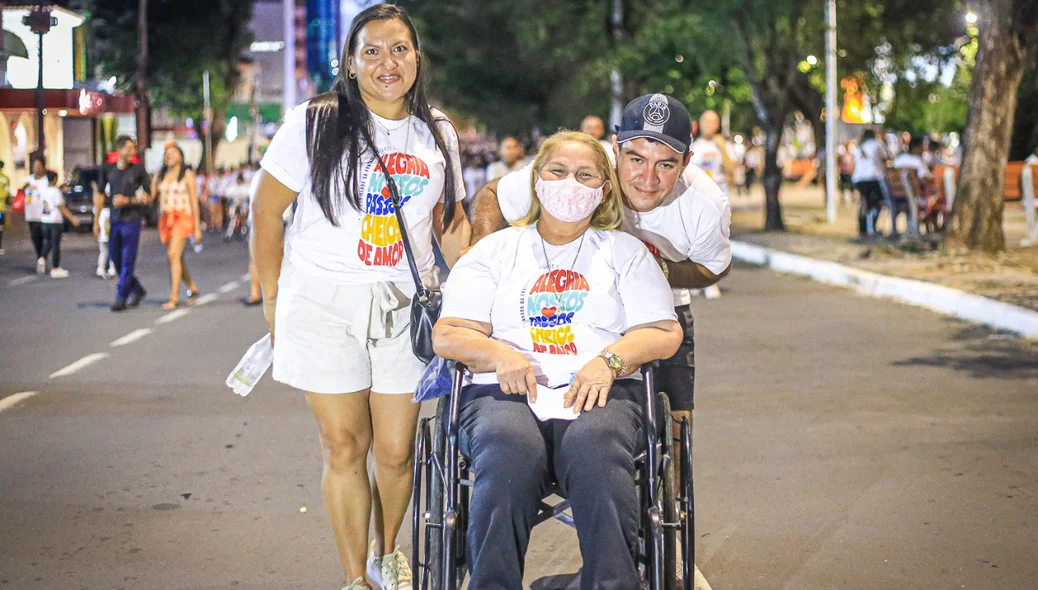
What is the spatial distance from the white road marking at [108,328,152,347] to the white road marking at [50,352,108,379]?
643 millimetres

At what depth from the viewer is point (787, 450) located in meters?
7.28

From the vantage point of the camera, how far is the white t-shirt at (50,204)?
1967cm

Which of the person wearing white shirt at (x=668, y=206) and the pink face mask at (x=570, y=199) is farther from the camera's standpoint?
the person wearing white shirt at (x=668, y=206)

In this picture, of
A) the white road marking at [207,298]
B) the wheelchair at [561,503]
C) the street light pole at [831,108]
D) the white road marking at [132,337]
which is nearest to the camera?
the wheelchair at [561,503]

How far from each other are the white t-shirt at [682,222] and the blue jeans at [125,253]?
10748 millimetres

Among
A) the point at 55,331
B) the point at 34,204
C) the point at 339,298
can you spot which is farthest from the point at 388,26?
the point at 34,204

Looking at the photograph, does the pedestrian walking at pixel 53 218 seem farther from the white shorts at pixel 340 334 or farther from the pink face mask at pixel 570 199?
the pink face mask at pixel 570 199

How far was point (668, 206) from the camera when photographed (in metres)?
4.80

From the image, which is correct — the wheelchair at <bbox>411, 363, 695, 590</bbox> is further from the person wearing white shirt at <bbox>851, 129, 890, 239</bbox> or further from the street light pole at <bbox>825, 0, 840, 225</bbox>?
the street light pole at <bbox>825, 0, 840, 225</bbox>

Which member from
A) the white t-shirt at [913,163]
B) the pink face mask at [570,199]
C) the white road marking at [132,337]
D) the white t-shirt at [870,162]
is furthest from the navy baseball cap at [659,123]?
the white t-shirt at [913,163]

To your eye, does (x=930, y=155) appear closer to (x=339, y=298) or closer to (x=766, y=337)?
(x=766, y=337)

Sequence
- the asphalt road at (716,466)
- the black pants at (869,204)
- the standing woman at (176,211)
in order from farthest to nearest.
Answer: the black pants at (869,204) < the standing woman at (176,211) < the asphalt road at (716,466)

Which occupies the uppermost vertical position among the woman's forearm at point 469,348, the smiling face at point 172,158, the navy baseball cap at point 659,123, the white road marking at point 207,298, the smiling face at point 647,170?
the smiling face at point 172,158

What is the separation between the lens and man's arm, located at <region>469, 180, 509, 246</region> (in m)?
4.82
